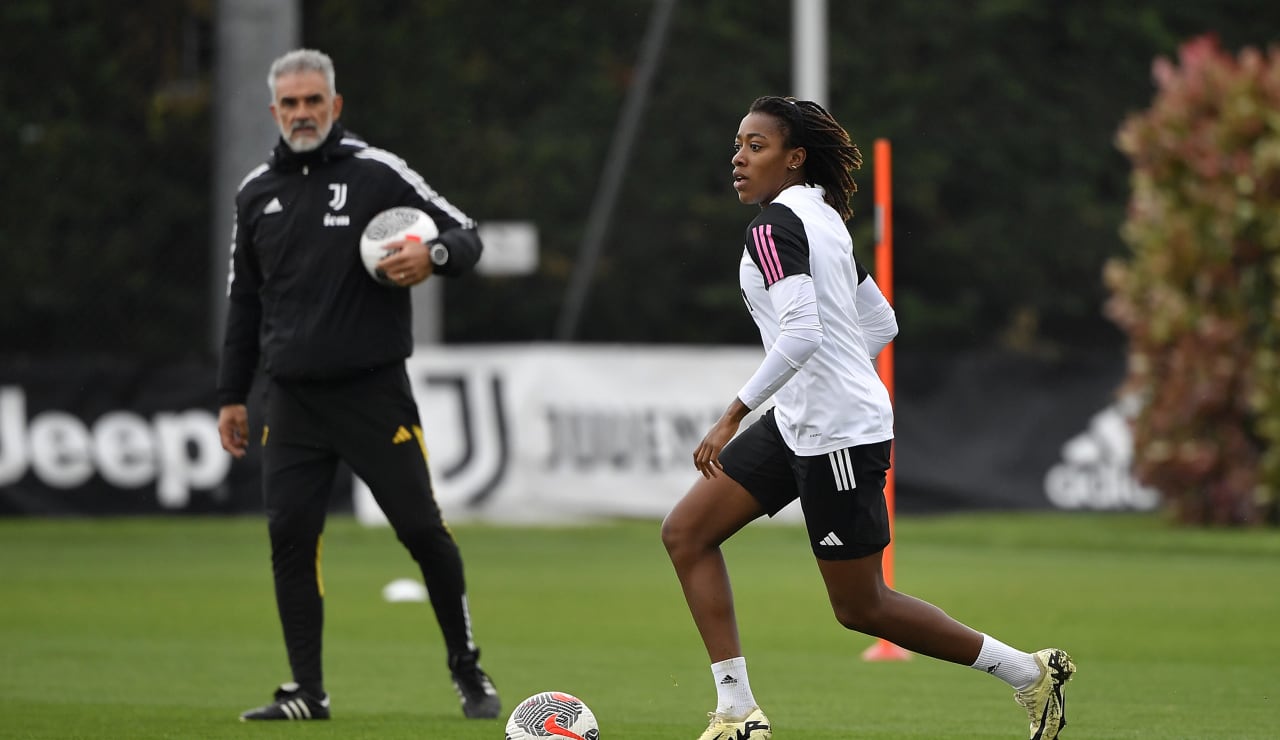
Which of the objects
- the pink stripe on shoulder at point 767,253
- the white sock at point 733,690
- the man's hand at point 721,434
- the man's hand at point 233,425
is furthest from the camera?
the man's hand at point 233,425

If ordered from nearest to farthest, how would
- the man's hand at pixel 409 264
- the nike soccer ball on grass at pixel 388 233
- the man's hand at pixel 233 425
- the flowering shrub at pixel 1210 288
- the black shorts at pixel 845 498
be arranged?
the black shorts at pixel 845 498
the man's hand at pixel 409 264
the nike soccer ball on grass at pixel 388 233
the man's hand at pixel 233 425
the flowering shrub at pixel 1210 288

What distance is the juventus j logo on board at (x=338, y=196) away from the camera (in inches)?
317

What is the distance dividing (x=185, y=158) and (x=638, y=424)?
11.5 m

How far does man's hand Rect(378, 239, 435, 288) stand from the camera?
7.80 meters

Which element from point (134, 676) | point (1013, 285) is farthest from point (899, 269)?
point (134, 676)

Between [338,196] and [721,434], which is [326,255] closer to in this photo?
[338,196]

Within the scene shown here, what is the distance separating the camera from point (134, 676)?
9.39 m

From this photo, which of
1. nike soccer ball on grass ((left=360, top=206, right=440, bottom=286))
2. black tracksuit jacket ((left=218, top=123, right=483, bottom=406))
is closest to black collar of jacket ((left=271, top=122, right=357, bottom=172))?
black tracksuit jacket ((left=218, top=123, right=483, bottom=406))

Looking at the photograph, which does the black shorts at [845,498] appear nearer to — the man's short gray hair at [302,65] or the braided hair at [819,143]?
the braided hair at [819,143]

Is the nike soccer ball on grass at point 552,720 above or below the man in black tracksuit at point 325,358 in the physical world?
below

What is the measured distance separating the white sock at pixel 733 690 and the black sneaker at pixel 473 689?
4.82ft

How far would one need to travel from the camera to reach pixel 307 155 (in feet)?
26.6

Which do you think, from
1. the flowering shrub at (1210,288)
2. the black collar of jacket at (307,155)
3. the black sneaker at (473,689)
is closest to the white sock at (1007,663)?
the black sneaker at (473,689)

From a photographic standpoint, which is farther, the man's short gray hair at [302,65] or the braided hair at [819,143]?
the man's short gray hair at [302,65]
